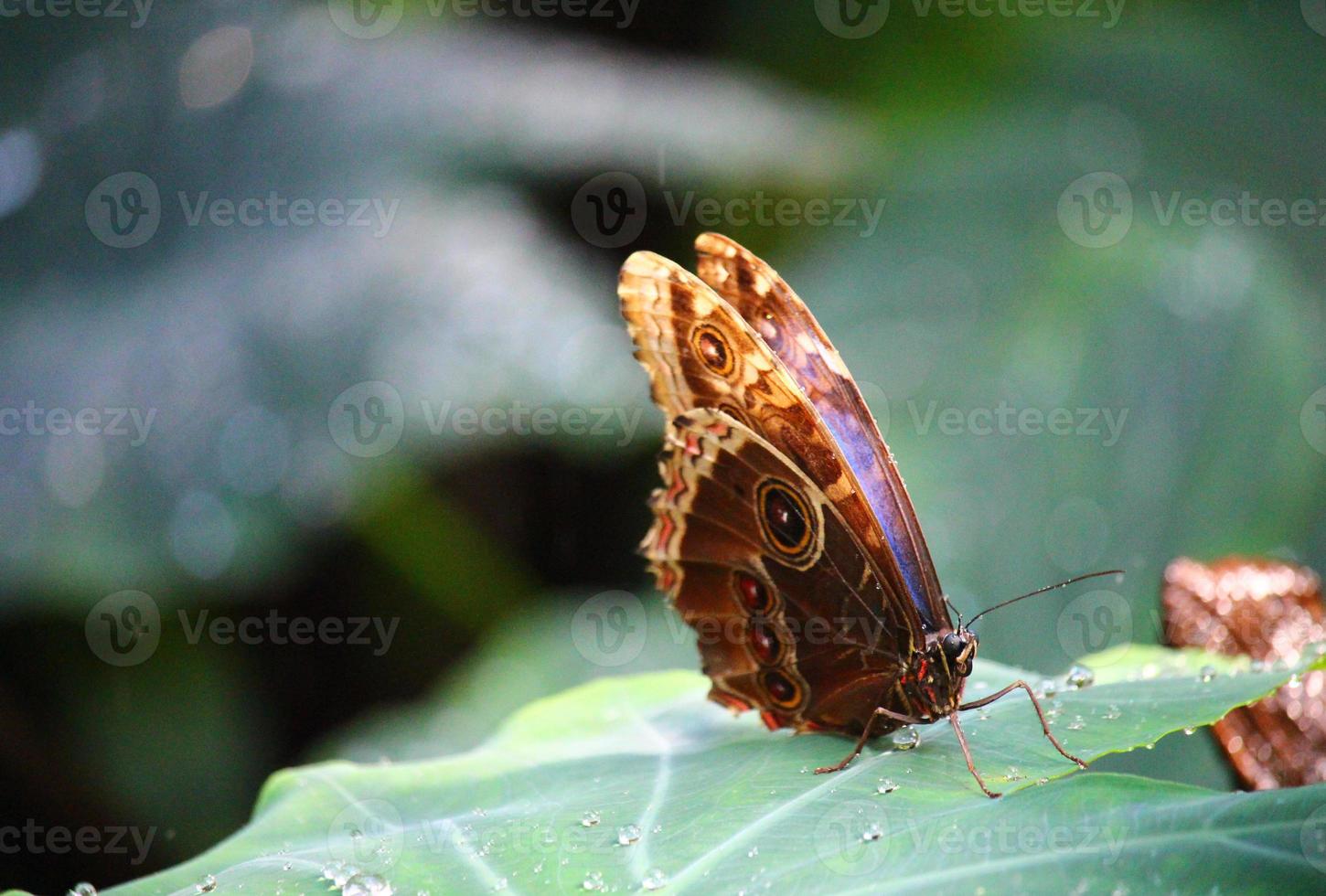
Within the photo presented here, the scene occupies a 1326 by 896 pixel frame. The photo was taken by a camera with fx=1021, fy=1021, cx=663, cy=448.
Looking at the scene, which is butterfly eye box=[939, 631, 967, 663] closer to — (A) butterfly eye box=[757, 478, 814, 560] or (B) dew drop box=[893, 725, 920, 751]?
(B) dew drop box=[893, 725, 920, 751]

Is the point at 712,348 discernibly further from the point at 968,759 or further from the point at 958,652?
the point at 968,759

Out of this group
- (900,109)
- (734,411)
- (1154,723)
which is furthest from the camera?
(900,109)

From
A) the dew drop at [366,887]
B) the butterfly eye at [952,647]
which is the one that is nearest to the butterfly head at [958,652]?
the butterfly eye at [952,647]

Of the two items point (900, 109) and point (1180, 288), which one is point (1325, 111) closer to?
point (1180, 288)

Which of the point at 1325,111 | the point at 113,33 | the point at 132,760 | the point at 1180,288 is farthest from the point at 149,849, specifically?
the point at 1325,111

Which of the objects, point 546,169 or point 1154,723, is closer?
point 1154,723

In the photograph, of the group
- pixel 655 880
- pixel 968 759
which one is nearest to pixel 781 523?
pixel 968 759

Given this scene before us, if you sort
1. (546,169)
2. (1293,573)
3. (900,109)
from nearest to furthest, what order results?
(1293,573) < (546,169) < (900,109)
